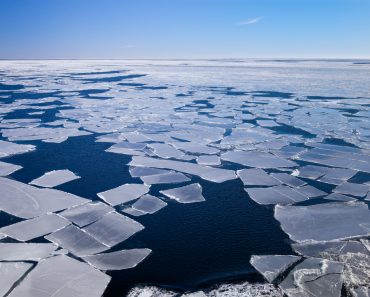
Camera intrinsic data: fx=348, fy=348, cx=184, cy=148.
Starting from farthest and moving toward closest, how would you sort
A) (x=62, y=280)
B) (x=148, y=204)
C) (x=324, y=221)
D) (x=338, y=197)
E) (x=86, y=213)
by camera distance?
(x=338, y=197) → (x=148, y=204) → (x=86, y=213) → (x=324, y=221) → (x=62, y=280)

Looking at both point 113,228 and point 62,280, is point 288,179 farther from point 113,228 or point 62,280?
point 62,280

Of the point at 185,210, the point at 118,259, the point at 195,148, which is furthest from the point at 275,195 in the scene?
the point at 195,148

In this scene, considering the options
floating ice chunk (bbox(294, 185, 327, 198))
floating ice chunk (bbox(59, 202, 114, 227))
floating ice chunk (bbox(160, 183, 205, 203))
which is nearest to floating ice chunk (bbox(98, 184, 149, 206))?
floating ice chunk (bbox(59, 202, 114, 227))

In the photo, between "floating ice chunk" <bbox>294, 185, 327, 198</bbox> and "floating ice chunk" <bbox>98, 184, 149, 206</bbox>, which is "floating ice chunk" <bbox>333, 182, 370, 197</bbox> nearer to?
"floating ice chunk" <bbox>294, 185, 327, 198</bbox>

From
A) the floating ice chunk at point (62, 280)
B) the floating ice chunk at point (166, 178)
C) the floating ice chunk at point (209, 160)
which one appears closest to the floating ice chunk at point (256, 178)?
the floating ice chunk at point (209, 160)

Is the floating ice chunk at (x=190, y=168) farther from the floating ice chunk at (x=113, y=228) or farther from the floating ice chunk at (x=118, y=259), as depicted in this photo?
the floating ice chunk at (x=118, y=259)
